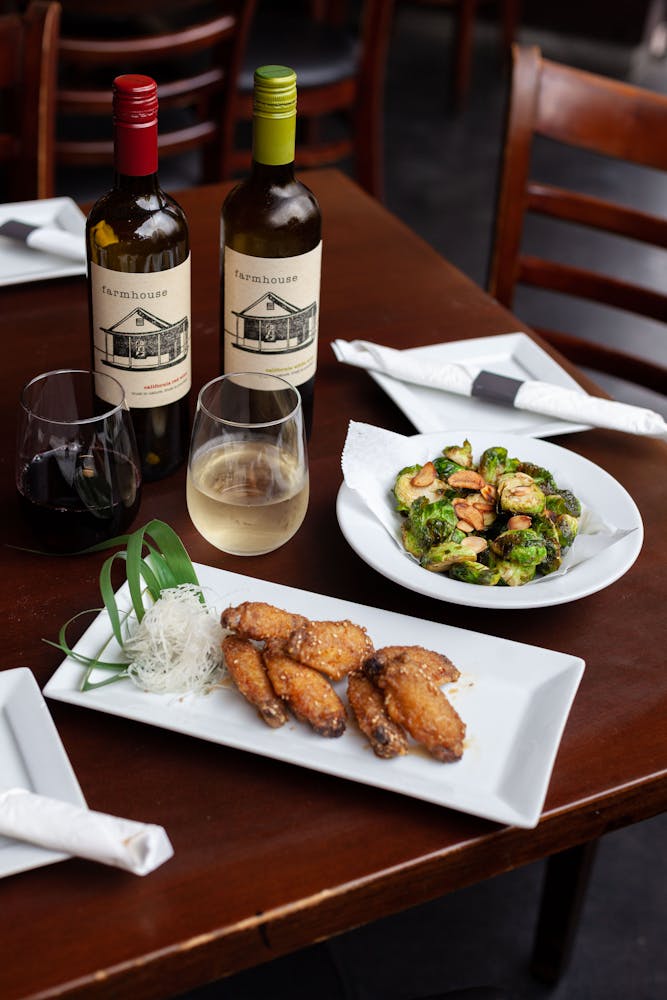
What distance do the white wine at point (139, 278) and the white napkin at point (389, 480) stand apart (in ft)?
0.58

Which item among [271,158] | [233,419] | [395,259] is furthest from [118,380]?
[395,259]

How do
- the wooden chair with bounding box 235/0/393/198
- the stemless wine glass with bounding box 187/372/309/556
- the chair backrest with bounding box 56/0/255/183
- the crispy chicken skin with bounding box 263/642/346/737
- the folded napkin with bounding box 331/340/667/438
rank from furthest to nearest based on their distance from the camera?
the wooden chair with bounding box 235/0/393/198 < the chair backrest with bounding box 56/0/255/183 < the folded napkin with bounding box 331/340/667/438 < the stemless wine glass with bounding box 187/372/309/556 < the crispy chicken skin with bounding box 263/642/346/737

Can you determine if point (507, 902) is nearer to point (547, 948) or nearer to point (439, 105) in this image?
point (547, 948)

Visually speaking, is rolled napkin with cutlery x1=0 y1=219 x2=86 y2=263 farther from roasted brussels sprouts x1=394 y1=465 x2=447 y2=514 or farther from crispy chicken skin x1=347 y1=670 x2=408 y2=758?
crispy chicken skin x1=347 y1=670 x2=408 y2=758

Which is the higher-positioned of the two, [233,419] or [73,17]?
[233,419]

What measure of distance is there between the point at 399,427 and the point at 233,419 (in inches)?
10.0

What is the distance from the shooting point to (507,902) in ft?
5.44

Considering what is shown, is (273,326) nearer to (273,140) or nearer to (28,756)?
(273,140)

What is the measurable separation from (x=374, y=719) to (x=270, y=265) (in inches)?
16.0

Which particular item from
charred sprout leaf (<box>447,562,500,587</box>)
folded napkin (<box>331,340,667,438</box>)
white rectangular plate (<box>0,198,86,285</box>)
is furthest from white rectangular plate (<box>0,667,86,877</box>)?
white rectangular plate (<box>0,198,86,285</box>)

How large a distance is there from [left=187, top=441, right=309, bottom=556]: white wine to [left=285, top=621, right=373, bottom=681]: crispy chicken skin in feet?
0.44

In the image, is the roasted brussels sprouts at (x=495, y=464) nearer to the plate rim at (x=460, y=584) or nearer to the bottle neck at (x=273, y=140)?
the plate rim at (x=460, y=584)

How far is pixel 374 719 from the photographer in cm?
77

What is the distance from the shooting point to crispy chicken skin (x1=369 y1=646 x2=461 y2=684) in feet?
2.63
